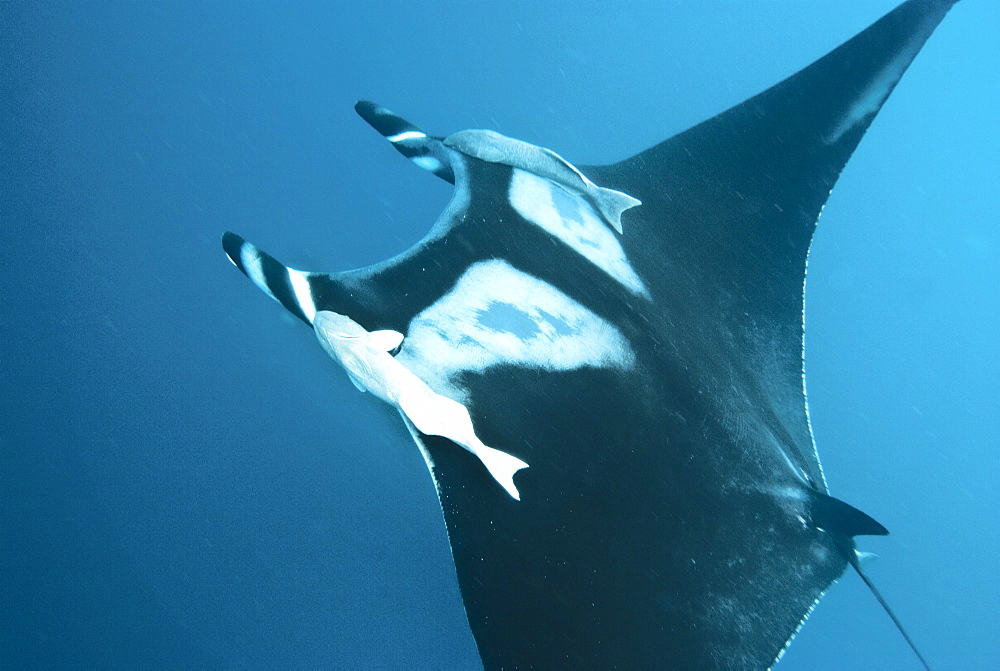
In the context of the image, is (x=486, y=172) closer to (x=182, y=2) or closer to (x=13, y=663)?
(x=182, y=2)

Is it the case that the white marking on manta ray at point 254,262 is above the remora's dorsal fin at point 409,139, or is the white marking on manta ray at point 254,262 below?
below

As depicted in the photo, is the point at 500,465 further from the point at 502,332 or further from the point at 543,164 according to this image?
the point at 543,164

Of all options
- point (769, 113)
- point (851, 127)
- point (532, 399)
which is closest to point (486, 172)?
point (532, 399)

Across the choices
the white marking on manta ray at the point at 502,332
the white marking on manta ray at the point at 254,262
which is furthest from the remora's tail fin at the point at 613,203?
the white marking on manta ray at the point at 254,262

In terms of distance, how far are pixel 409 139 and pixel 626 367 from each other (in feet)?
3.11

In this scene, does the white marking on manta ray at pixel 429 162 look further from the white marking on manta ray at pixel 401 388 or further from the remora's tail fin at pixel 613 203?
the white marking on manta ray at pixel 401 388

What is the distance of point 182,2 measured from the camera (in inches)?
144

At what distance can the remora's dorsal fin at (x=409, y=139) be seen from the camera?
1.86 metres

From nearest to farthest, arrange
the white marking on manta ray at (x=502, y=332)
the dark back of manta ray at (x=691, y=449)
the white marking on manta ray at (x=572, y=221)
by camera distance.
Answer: the dark back of manta ray at (x=691, y=449) < the white marking on manta ray at (x=502, y=332) < the white marking on manta ray at (x=572, y=221)

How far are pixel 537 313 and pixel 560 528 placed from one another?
20.8 inches

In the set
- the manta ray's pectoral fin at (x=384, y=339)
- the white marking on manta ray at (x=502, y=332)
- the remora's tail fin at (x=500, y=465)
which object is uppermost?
the white marking on manta ray at (x=502, y=332)

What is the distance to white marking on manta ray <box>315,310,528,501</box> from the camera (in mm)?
1362

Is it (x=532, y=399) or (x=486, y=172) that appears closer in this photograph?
(x=532, y=399)

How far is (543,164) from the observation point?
1.72 meters
